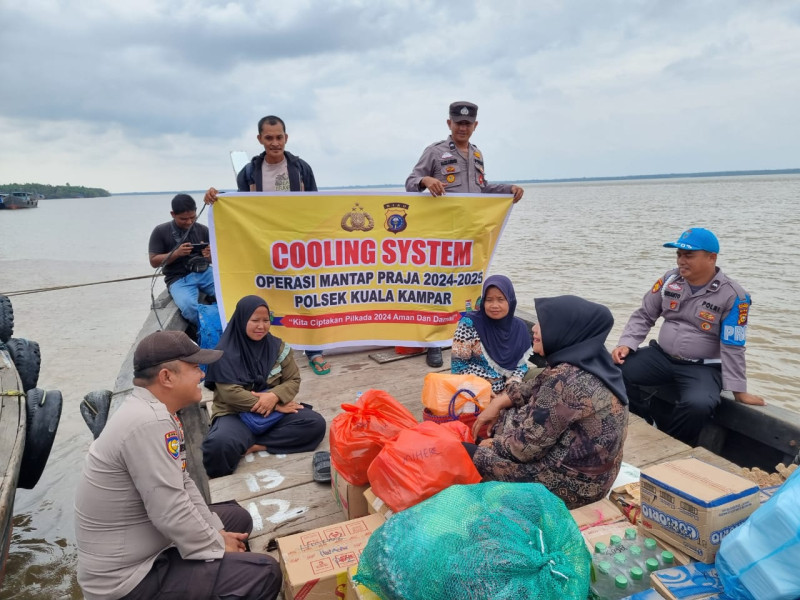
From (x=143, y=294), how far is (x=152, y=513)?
51.4 feet

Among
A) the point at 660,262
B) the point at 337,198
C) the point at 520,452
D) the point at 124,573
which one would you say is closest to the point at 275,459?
the point at 124,573

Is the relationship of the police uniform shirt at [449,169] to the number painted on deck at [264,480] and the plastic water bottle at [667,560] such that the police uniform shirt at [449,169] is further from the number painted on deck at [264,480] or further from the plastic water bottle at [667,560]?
the plastic water bottle at [667,560]

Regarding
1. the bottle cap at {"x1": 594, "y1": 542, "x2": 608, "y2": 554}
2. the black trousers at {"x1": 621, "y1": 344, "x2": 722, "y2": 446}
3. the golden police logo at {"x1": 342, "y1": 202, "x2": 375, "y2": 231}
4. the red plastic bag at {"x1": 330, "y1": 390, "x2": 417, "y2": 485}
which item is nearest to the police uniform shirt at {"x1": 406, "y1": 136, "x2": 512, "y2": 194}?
the golden police logo at {"x1": 342, "y1": 202, "x2": 375, "y2": 231}

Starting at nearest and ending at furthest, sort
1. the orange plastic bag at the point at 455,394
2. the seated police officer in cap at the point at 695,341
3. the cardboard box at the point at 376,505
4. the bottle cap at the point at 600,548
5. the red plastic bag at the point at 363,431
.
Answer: the bottle cap at the point at 600,548, the cardboard box at the point at 376,505, the red plastic bag at the point at 363,431, the orange plastic bag at the point at 455,394, the seated police officer in cap at the point at 695,341

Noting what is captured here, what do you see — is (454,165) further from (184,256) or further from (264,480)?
(264,480)

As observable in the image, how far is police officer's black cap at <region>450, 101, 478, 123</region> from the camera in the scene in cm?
507

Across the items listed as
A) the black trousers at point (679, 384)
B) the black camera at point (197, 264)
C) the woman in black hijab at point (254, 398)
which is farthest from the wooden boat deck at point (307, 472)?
the black camera at point (197, 264)

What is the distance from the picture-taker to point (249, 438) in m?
3.50

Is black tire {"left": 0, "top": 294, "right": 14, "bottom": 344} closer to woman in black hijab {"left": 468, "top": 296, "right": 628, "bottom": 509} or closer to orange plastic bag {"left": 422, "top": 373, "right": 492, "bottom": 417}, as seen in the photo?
orange plastic bag {"left": 422, "top": 373, "right": 492, "bottom": 417}

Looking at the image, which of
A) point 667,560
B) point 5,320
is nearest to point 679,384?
point 667,560

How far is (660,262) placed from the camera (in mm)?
14578

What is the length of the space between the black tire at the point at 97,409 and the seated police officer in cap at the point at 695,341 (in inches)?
161

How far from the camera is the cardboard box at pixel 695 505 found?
191cm

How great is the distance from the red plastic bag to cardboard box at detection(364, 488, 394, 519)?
0.46ft
